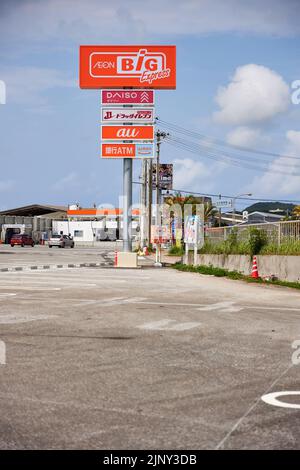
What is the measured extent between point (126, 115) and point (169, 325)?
84.8 ft

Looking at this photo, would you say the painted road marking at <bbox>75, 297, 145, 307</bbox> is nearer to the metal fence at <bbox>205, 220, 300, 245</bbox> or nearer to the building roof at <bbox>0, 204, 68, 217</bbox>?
the metal fence at <bbox>205, 220, 300, 245</bbox>

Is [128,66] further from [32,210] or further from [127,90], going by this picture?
[32,210]

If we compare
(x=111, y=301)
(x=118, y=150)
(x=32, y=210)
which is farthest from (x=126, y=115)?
(x=32, y=210)

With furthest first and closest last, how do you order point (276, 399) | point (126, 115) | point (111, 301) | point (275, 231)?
point (126, 115), point (275, 231), point (111, 301), point (276, 399)

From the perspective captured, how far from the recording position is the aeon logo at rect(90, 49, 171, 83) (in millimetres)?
35094

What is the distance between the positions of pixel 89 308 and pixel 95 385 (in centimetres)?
670

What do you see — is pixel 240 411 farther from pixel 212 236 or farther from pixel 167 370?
pixel 212 236

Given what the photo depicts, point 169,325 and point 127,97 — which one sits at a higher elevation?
point 127,97

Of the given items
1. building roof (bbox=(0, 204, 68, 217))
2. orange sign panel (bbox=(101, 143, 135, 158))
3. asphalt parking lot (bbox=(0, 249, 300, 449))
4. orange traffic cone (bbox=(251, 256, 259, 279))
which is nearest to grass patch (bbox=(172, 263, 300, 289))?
orange traffic cone (bbox=(251, 256, 259, 279))

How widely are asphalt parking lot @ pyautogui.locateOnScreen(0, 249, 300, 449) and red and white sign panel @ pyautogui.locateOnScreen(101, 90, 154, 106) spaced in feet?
75.4

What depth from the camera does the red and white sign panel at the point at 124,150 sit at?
115 feet

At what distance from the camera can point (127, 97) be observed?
3528cm

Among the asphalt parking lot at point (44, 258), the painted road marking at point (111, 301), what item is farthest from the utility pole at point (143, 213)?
the painted road marking at point (111, 301)

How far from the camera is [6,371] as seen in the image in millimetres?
6812
